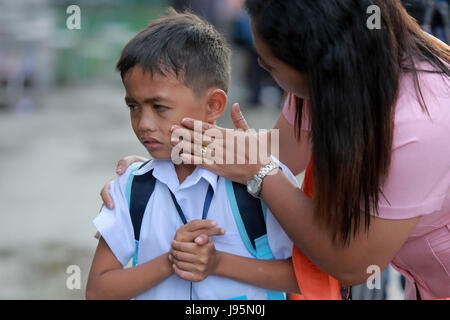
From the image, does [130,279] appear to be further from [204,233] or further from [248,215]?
[248,215]

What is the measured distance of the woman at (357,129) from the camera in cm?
128

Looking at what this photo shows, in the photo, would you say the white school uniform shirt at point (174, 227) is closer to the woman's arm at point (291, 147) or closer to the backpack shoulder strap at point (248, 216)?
the backpack shoulder strap at point (248, 216)

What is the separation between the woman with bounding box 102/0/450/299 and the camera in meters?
1.28

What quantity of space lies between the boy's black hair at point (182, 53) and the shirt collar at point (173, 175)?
209 mm

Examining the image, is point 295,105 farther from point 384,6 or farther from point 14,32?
point 14,32

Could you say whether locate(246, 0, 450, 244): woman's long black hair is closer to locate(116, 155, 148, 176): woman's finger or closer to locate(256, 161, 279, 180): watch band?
locate(256, 161, 279, 180): watch band

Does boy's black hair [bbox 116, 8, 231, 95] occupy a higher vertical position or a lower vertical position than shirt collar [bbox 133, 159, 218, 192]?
higher

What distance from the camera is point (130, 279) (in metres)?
1.49

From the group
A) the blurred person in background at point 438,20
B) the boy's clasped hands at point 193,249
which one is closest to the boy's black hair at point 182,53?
the boy's clasped hands at point 193,249

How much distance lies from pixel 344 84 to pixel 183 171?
51cm

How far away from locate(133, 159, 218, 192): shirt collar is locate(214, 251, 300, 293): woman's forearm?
19cm

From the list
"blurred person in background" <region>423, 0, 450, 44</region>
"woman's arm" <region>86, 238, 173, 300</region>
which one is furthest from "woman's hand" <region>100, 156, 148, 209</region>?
"blurred person in background" <region>423, 0, 450, 44</region>
